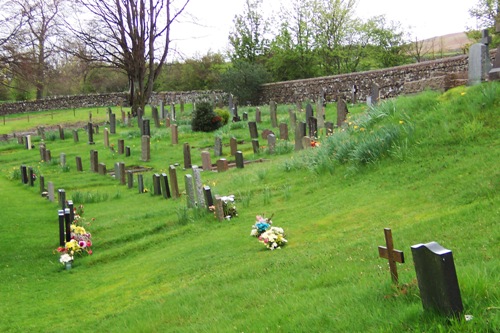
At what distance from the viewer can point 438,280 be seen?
3445 millimetres

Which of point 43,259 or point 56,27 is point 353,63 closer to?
point 56,27

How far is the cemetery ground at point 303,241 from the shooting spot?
171 inches

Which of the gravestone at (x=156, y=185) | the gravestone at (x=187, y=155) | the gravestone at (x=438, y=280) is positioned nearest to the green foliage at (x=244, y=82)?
the gravestone at (x=187, y=155)

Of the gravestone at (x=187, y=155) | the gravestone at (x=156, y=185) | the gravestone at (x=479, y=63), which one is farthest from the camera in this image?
the gravestone at (x=187, y=155)

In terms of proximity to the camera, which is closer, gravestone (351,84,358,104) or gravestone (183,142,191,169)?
gravestone (183,142,191,169)

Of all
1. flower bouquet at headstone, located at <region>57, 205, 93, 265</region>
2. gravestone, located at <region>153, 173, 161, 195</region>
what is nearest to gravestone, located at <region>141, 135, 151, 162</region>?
gravestone, located at <region>153, 173, 161, 195</region>

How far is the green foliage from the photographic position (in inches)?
1559

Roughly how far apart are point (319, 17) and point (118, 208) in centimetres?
3900

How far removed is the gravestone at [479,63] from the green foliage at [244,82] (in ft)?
94.0

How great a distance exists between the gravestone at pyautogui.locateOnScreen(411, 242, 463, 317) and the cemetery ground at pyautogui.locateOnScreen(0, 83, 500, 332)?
0.08m

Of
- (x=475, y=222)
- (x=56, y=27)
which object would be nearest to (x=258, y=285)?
(x=475, y=222)

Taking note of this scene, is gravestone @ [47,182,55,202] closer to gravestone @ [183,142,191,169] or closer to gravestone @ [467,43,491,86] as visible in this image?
gravestone @ [183,142,191,169]

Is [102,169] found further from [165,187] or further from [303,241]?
[303,241]

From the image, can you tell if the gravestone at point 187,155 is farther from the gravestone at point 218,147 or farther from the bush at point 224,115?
the bush at point 224,115
